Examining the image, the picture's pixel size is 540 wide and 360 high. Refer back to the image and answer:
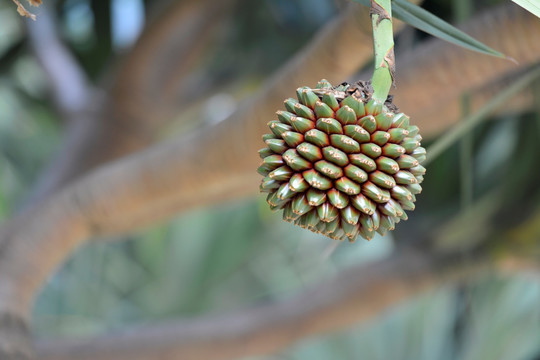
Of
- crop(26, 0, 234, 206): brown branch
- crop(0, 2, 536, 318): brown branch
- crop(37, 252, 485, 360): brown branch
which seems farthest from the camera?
crop(26, 0, 234, 206): brown branch

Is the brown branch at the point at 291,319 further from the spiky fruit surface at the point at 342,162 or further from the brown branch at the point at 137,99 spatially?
the spiky fruit surface at the point at 342,162

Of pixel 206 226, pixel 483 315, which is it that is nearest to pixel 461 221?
pixel 483 315

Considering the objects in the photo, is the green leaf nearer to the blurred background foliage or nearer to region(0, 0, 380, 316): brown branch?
the blurred background foliage

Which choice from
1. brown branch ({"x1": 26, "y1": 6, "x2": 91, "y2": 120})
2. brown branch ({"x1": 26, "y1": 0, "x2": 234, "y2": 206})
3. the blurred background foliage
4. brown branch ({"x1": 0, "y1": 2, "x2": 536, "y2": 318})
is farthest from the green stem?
brown branch ({"x1": 26, "y1": 6, "x2": 91, "y2": 120})

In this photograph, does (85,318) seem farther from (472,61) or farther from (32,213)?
(472,61)

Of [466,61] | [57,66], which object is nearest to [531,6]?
[466,61]

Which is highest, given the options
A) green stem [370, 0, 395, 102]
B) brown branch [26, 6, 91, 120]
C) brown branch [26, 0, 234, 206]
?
brown branch [26, 6, 91, 120]
